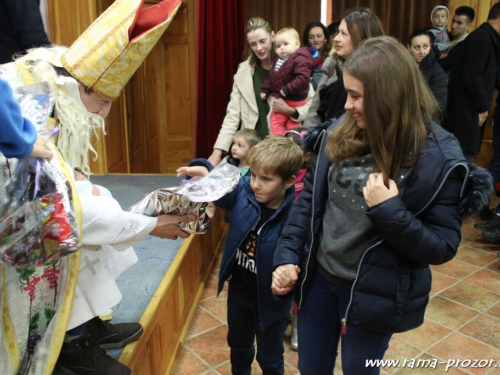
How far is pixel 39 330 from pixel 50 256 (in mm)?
293

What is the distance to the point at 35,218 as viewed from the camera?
0.96 m

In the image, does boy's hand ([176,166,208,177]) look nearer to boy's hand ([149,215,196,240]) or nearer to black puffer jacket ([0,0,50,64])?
boy's hand ([149,215,196,240])

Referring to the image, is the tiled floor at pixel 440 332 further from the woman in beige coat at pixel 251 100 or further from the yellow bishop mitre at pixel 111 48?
the yellow bishop mitre at pixel 111 48

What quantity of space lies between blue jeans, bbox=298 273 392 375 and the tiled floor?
66 cm

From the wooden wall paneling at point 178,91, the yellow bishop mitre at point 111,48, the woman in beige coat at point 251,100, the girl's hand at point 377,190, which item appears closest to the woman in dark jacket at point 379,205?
the girl's hand at point 377,190

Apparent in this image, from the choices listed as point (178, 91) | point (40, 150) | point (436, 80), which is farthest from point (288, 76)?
point (178, 91)

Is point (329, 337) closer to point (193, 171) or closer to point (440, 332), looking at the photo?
point (193, 171)

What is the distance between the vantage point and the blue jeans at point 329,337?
1.35 m

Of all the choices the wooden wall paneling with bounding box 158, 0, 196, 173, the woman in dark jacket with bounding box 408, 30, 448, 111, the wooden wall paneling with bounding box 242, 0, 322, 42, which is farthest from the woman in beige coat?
the wooden wall paneling with bounding box 242, 0, 322, 42

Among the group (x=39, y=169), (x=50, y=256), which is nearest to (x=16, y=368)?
(x=50, y=256)

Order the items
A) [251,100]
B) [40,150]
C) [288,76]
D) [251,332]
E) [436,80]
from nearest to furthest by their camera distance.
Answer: [40,150] < [251,332] < [288,76] < [251,100] < [436,80]

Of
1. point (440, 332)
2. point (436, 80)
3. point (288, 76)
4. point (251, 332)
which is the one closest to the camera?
point (251, 332)

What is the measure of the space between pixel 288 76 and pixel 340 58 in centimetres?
57

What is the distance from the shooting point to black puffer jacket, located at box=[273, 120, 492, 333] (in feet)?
3.84
